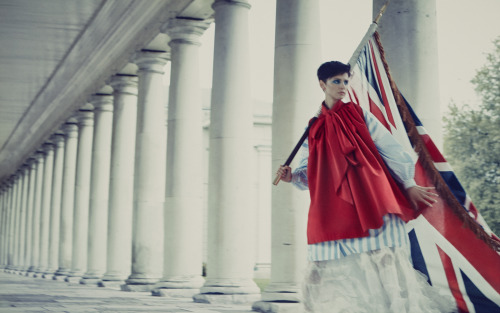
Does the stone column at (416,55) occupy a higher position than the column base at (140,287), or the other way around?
the stone column at (416,55)

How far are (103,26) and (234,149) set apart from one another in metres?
42.3

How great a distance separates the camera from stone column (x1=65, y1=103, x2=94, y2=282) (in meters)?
130

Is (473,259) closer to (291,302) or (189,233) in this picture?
(291,302)

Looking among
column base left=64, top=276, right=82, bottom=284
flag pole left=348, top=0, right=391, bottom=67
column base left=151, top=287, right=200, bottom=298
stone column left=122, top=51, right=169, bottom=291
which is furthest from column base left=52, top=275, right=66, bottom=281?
flag pole left=348, top=0, right=391, bottom=67

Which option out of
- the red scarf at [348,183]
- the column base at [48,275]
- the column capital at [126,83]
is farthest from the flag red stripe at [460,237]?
the column base at [48,275]

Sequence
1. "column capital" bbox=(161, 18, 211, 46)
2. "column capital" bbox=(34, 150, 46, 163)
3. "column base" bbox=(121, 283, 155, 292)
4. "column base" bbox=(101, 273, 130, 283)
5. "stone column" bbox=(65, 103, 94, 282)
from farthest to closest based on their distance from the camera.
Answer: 1. "column capital" bbox=(34, 150, 46, 163)
2. "stone column" bbox=(65, 103, 94, 282)
3. "column base" bbox=(101, 273, 130, 283)
4. "column base" bbox=(121, 283, 155, 292)
5. "column capital" bbox=(161, 18, 211, 46)

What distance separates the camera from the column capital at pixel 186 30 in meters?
78.4

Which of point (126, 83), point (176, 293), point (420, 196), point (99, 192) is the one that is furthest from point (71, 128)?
point (420, 196)

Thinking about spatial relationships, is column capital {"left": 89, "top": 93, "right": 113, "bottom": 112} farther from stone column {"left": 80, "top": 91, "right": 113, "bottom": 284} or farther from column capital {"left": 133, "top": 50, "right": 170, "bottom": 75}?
column capital {"left": 133, "top": 50, "right": 170, "bottom": 75}

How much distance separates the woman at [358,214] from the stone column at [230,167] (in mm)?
38104

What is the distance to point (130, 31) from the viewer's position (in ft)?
304

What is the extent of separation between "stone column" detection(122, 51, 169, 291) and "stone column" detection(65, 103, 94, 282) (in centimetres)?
4168

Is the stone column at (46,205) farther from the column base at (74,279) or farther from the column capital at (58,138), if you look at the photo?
the column base at (74,279)

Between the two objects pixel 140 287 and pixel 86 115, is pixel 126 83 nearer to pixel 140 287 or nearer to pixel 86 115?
pixel 86 115
